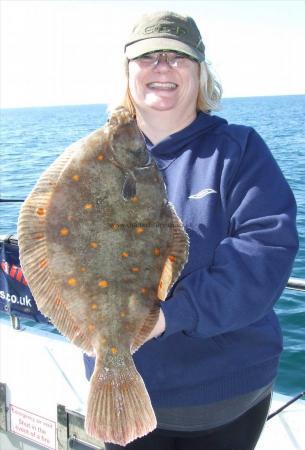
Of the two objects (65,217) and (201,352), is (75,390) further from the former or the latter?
(65,217)

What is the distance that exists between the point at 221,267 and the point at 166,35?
3.51 ft

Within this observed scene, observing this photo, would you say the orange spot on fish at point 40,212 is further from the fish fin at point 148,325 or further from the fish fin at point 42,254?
the fish fin at point 148,325

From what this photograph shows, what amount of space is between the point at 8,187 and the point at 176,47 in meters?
15.4

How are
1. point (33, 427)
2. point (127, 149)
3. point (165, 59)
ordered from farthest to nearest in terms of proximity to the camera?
point (33, 427)
point (165, 59)
point (127, 149)

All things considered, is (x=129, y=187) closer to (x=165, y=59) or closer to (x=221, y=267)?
(x=221, y=267)

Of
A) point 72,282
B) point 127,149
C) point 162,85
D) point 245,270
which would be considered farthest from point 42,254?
point 162,85

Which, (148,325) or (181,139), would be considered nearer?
(148,325)

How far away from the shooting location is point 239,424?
2365mm

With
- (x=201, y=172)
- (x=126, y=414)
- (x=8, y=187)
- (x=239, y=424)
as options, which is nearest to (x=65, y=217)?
(x=201, y=172)

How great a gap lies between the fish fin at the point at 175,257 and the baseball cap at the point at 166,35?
2.48 ft

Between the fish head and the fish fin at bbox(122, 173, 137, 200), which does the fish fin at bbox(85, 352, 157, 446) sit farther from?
the fish head

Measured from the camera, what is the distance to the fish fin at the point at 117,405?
204cm

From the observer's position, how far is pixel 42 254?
1999mm

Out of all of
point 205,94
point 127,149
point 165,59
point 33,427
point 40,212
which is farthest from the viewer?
point 33,427
